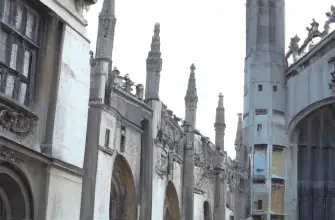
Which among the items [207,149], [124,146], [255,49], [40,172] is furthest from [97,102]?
[207,149]

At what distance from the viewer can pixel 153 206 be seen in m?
31.9

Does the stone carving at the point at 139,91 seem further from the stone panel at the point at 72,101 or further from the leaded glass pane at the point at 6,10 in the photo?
the leaded glass pane at the point at 6,10

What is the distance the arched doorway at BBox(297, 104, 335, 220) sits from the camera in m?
22.3

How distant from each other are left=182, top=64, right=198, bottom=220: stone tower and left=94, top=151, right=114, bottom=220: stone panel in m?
12.0

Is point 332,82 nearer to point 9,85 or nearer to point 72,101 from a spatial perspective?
point 72,101

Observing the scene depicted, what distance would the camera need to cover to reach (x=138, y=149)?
31.5 m

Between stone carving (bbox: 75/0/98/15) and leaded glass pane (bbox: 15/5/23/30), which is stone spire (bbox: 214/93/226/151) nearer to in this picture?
stone carving (bbox: 75/0/98/15)

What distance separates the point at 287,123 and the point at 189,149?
17353 millimetres

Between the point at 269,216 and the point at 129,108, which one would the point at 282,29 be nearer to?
the point at 269,216

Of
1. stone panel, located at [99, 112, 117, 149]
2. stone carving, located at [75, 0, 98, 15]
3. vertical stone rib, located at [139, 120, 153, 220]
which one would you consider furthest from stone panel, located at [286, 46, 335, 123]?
vertical stone rib, located at [139, 120, 153, 220]

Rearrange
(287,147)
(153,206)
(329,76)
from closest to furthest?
(329,76) → (287,147) → (153,206)

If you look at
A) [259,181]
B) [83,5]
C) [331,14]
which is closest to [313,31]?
[331,14]

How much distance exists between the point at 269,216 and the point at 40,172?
1110 centimetres

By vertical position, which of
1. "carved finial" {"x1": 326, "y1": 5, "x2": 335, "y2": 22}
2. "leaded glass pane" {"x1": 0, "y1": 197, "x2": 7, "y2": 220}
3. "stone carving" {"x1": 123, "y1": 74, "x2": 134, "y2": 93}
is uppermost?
"carved finial" {"x1": 326, "y1": 5, "x2": 335, "y2": 22}
